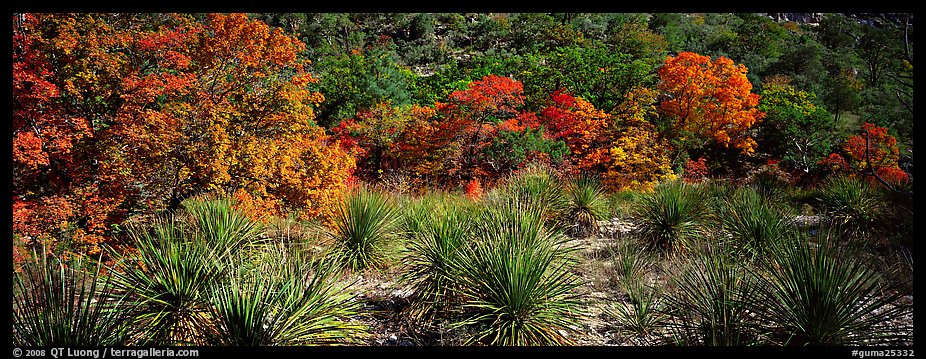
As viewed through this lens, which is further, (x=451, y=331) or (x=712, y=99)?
(x=712, y=99)

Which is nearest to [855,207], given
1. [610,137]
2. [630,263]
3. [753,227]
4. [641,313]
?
[753,227]

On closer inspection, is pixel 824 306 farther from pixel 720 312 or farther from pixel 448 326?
pixel 448 326

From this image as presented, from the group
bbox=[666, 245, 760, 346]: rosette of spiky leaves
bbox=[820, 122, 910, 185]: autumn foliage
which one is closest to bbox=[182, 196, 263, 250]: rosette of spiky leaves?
bbox=[666, 245, 760, 346]: rosette of spiky leaves

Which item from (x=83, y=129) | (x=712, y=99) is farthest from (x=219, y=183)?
(x=712, y=99)

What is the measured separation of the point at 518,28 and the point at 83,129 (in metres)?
51.7

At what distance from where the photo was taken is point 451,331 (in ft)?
16.3

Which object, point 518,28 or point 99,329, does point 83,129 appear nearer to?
point 99,329

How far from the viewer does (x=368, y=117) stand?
74.2ft

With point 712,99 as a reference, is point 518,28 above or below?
above

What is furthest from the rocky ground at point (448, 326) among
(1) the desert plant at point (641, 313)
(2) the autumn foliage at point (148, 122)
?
(2) the autumn foliage at point (148, 122)

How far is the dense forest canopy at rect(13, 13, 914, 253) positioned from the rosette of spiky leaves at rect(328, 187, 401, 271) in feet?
10.5

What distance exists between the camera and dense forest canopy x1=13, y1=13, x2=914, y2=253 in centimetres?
945

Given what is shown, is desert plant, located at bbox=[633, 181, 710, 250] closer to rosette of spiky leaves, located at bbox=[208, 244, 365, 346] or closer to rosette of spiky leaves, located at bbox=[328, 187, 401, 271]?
rosette of spiky leaves, located at bbox=[328, 187, 401, 271]

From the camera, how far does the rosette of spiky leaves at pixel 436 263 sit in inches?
210
